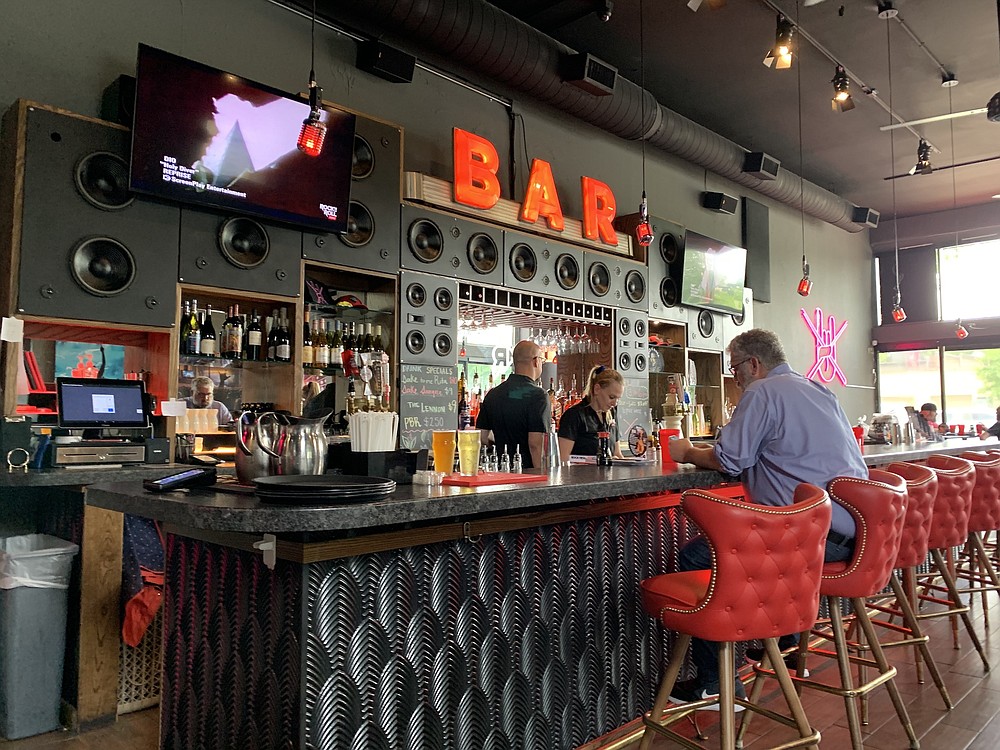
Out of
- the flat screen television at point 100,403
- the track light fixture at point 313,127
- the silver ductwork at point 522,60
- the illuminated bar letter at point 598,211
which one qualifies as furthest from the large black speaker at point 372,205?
the illuminated bar letter at point 598,211

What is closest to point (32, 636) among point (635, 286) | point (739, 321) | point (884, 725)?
point (884, 725)

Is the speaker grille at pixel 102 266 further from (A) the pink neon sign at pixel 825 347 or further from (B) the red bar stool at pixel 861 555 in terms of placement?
(A) the pink neon sign at pixel 825 347

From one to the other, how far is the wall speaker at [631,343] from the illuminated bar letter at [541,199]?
1016 millimetres

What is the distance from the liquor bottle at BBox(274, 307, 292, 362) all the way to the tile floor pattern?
180 cm

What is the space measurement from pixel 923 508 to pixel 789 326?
662 centimetres

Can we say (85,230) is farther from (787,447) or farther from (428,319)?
(787,447)

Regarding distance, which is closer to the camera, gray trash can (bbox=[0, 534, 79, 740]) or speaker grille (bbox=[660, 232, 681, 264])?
gray trash can (bbox=[0, 534, 79, 740])

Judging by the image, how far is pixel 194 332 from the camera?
3.94 meters

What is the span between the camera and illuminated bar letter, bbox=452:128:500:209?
16.3 feet

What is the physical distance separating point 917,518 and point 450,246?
122 inches

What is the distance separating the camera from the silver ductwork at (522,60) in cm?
449

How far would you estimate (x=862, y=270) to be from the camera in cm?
1143

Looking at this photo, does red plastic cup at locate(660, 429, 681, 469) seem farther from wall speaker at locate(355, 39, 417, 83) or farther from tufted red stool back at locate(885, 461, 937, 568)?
wall speaker at locate(355, 39, 417, 83)

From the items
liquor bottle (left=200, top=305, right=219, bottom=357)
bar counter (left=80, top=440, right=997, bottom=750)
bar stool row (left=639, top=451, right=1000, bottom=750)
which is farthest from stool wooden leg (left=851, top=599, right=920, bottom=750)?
liquor bottle (left=200, top=305, right=219, bottom=357)
